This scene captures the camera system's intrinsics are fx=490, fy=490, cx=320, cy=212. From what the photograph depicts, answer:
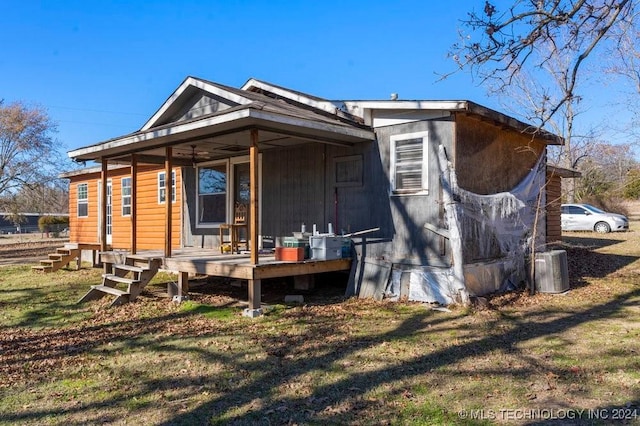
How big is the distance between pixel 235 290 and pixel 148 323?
267 centimetres

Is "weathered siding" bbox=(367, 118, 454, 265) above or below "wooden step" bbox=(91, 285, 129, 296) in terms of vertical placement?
above

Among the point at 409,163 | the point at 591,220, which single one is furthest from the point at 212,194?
the point at 591,220

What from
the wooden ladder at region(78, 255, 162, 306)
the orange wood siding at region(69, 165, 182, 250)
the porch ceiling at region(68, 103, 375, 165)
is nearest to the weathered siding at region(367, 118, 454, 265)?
the porch ceiling at region(68, 103, 375, 165)

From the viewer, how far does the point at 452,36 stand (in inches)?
193

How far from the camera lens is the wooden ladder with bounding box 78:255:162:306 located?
8039mm

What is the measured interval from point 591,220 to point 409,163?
17.3m

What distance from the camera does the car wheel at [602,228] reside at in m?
21.5

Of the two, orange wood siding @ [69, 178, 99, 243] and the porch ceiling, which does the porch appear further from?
orange wood siding @ [69, 178, 99, 243]

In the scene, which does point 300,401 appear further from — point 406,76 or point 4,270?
point 4,270

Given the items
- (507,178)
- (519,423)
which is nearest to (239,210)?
(507,178)

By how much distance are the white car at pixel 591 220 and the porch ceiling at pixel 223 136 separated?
683 inches

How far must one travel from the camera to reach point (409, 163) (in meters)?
8.24

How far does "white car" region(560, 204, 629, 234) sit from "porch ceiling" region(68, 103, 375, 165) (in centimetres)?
1736

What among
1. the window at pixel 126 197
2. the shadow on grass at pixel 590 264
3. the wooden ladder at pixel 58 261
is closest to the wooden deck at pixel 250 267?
the shadow on grass at pixel 590 264
